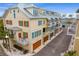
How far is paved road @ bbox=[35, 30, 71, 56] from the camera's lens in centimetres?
212

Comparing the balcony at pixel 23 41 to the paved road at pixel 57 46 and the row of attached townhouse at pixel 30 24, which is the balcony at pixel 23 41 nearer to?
the row of attached townhouse at pixel 30 24

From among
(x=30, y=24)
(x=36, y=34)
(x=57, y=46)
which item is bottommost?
(x=57, y=46)

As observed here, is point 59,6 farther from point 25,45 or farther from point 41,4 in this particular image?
point 25,45

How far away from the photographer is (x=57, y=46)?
2129mm

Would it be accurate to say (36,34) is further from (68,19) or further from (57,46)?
(68,19)

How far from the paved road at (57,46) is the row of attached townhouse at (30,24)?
0.22 ft

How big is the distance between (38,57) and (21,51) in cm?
23

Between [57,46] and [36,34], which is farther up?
[36,34]

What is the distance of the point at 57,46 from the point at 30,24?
433 mm

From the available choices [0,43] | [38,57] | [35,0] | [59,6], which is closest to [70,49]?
[38,57]

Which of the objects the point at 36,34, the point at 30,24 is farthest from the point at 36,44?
the point at 30,24

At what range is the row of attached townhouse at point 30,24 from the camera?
6.75ft

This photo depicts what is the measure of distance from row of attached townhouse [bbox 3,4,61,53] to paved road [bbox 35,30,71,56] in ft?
0.22

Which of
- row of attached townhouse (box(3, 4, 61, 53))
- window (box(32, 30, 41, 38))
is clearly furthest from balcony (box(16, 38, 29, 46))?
window (box(32, 30, 41, 38))
